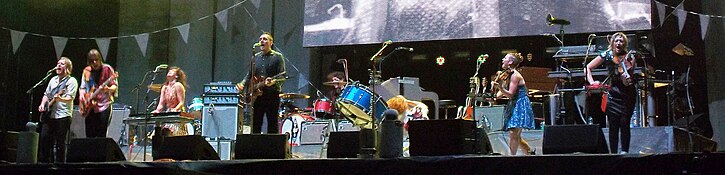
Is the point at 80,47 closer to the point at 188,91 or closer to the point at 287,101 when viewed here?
the point at 188,91

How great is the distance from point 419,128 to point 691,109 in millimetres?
6835

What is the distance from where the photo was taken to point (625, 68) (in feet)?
29.0

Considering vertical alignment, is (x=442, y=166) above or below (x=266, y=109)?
below

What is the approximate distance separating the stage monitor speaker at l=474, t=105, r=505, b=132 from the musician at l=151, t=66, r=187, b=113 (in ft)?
13.8

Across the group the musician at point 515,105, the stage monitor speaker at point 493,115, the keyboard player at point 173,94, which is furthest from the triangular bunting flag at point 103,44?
the musician at point 515,105

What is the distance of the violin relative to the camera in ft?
28.8

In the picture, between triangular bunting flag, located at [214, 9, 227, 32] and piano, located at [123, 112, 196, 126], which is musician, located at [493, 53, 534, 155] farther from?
triangular bunting flag, located at [214, 9, 227, 32]

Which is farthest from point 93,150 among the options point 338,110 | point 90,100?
point 338,110

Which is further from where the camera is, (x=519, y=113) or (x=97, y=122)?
(x=97, y=122)

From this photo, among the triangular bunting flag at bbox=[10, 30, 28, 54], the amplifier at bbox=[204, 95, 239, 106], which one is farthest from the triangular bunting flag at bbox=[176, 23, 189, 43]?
the amplifier at bbox=[204, 95, 239, 106]

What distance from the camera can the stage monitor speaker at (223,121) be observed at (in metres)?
11.4

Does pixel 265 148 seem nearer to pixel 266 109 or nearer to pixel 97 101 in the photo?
pixel 266 109

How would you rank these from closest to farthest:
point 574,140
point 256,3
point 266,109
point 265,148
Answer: point 574,140 → point 265,148 → point 266,109 → point 256,3

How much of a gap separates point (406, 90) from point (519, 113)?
15.1 feet
